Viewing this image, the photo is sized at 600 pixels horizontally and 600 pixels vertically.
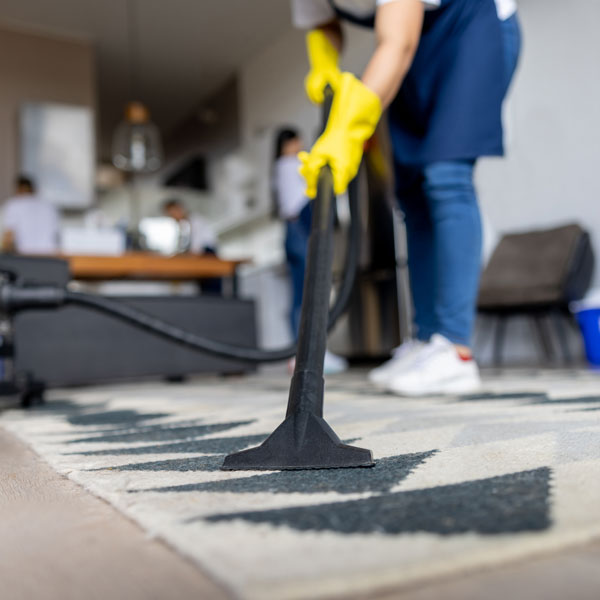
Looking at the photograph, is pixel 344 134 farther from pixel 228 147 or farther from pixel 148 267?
pixel 228 147

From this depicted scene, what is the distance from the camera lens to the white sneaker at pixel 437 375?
4.03 feet

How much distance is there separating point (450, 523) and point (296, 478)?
19cm

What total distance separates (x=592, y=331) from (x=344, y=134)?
162 centimetres

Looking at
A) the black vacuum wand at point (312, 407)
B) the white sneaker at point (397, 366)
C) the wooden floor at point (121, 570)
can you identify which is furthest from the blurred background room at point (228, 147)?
the wooden floor at point (121, 570)

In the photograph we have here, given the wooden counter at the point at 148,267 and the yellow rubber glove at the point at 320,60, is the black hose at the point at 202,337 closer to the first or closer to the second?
the yellow rubber glove at the point at 320,60

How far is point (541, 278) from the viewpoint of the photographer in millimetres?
3111

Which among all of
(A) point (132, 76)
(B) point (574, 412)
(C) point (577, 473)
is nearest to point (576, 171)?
(B) point (574, 412)

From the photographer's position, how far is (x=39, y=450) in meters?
0.73

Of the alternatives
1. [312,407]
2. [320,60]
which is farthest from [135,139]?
[312,407]

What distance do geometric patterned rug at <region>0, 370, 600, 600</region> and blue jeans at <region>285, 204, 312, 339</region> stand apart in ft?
6.58

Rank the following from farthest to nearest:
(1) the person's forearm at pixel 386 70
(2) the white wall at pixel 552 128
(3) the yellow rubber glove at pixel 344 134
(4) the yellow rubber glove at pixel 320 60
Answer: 1. (2) the white wall at pixel 552 128
2. (4) the yellow rubber glove at pixel 320 60
3. (1) the person's forearm at pixel 386 70
4. (3) the yellow rubber glove at pixel 344 134

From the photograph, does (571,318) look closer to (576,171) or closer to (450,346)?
(576,171)

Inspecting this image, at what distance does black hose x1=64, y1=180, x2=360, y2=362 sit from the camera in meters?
1.13

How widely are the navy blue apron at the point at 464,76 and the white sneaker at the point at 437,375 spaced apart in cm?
41
